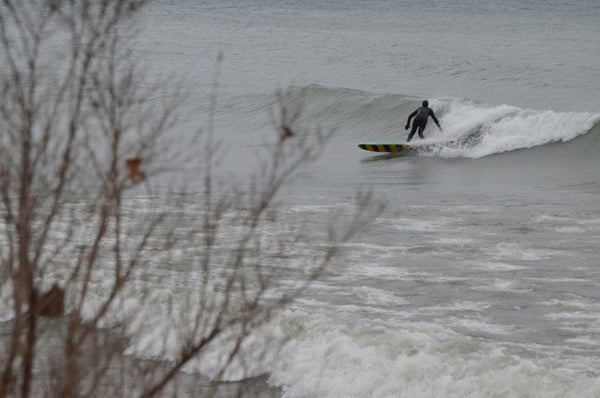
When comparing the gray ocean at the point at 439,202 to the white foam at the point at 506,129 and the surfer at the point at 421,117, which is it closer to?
the white foam at the point at 506,129

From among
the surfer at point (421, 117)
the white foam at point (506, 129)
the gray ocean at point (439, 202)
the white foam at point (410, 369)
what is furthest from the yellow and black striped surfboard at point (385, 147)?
the white foam at point (410, 369)

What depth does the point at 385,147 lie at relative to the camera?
29.8 metres

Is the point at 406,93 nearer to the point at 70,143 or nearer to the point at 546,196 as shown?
the point at 546,196

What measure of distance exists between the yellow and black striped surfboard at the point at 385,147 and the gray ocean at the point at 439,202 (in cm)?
21

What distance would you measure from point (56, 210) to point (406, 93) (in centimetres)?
3801

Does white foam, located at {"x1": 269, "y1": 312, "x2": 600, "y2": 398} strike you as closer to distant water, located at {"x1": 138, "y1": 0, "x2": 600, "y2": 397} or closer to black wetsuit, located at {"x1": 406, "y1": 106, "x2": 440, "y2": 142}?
distant water, located at {"x1": 138, "y1": 0, "x2": 600, "y2": 397}

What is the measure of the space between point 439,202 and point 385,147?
882 centimetres

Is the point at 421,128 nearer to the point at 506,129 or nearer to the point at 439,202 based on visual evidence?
the point at 506,129

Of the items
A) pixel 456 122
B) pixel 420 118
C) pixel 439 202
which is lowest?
pixel 439 202

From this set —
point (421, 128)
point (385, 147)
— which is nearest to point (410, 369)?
point (385, 147)

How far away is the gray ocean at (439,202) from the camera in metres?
10.5

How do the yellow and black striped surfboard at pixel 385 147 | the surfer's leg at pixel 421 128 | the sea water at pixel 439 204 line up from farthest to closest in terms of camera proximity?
the surfer's leg at pixel 421 128 < the yellow and black striped surfboard at pixel 385 147 < the sea water at pixel 439 204

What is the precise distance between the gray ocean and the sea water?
0.12 feet

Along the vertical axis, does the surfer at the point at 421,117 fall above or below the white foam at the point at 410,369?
above
